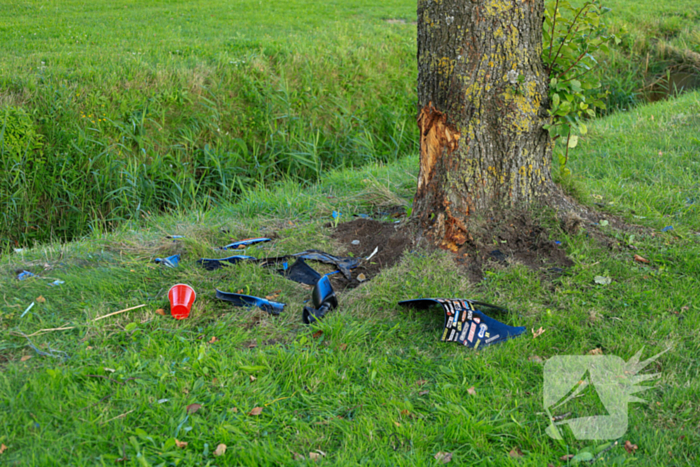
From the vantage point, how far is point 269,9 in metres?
12.6

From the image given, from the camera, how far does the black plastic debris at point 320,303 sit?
119 inches

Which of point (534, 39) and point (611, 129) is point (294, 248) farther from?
point (611, 129)

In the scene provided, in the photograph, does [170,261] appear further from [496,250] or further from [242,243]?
[496,250]

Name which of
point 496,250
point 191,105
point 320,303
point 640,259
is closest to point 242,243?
point 320,303

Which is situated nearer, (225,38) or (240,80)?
(240,80)

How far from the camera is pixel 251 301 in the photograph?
10.4ft

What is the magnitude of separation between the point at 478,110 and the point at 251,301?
187cm

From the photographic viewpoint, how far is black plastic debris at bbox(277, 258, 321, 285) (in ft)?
11.3

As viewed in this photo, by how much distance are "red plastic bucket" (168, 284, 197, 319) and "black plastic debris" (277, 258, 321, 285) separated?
2.19ft

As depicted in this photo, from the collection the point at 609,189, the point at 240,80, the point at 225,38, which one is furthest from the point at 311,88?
the point at 609,189

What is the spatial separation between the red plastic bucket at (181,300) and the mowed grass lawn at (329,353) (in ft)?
0.21

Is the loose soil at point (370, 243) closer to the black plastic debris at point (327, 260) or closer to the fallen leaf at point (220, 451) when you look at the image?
the black plastic debris at point (327, 260)

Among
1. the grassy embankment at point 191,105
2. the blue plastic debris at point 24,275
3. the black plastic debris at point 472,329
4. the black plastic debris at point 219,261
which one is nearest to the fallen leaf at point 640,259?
the black plastic debris at point 472,329

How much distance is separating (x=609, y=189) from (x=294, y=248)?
107 inches
